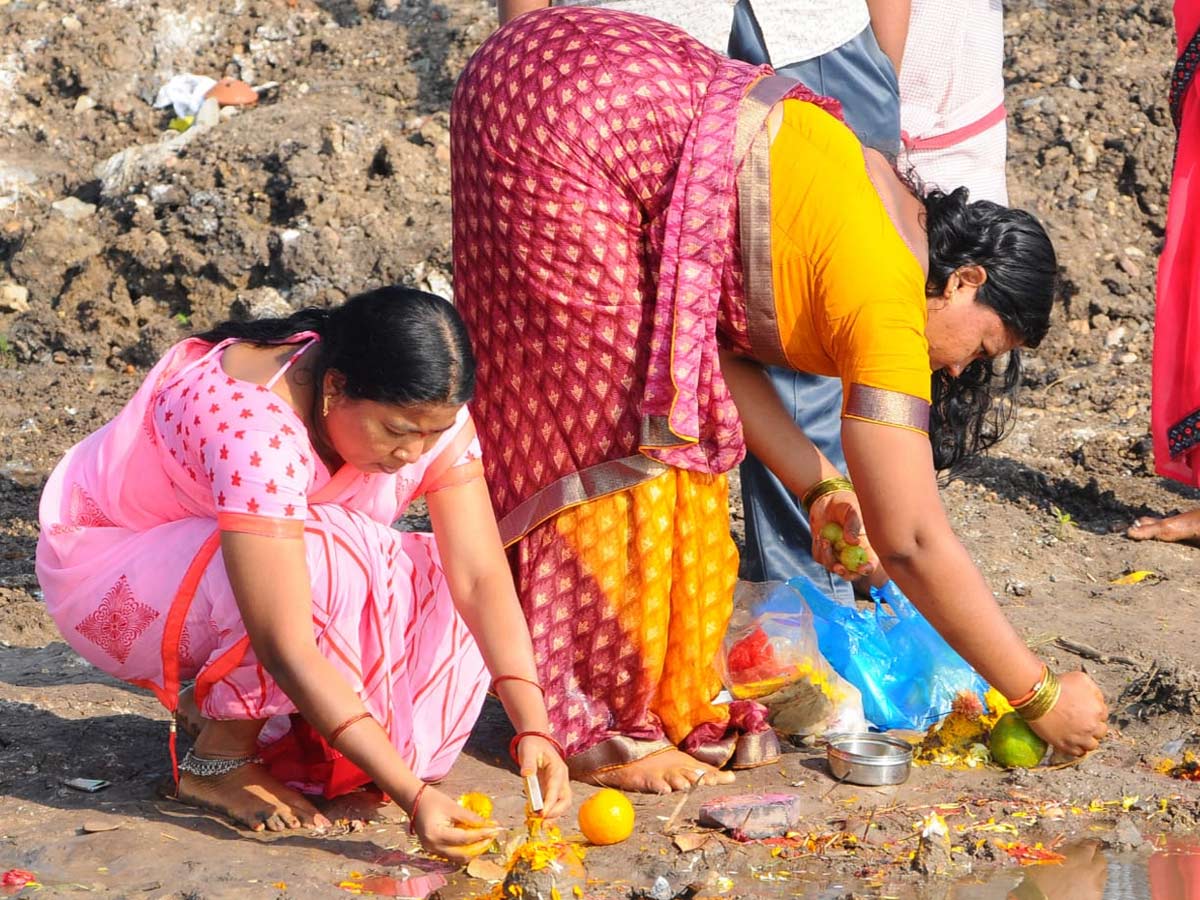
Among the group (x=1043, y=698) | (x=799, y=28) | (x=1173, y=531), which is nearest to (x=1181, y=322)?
(x=1173, y=531)

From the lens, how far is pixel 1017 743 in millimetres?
3529

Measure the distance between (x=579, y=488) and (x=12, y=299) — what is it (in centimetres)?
498

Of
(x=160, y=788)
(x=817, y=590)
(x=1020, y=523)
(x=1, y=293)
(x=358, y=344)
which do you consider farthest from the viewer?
(x=1, y=293)

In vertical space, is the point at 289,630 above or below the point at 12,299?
above

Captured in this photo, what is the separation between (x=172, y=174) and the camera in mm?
7609

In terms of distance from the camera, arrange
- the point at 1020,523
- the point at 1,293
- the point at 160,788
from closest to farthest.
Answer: the point at 160,788 < the point at 1020,523 < the point at 1,293

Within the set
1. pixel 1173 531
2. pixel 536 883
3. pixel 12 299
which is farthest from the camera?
pixel 12 299

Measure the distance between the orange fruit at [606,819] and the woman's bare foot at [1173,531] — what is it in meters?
3.09

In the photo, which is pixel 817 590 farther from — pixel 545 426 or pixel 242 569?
pixel 242 569

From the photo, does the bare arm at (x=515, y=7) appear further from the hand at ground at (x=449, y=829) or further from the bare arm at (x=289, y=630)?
the hand at ground at (x=449, y=829)

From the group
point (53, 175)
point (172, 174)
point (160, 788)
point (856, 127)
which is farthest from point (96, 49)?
point (160, 788)

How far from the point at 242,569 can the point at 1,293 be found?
5.28 metres

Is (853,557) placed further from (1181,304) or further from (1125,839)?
(1181,304)

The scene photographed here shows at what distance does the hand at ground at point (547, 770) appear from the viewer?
2.84 m
